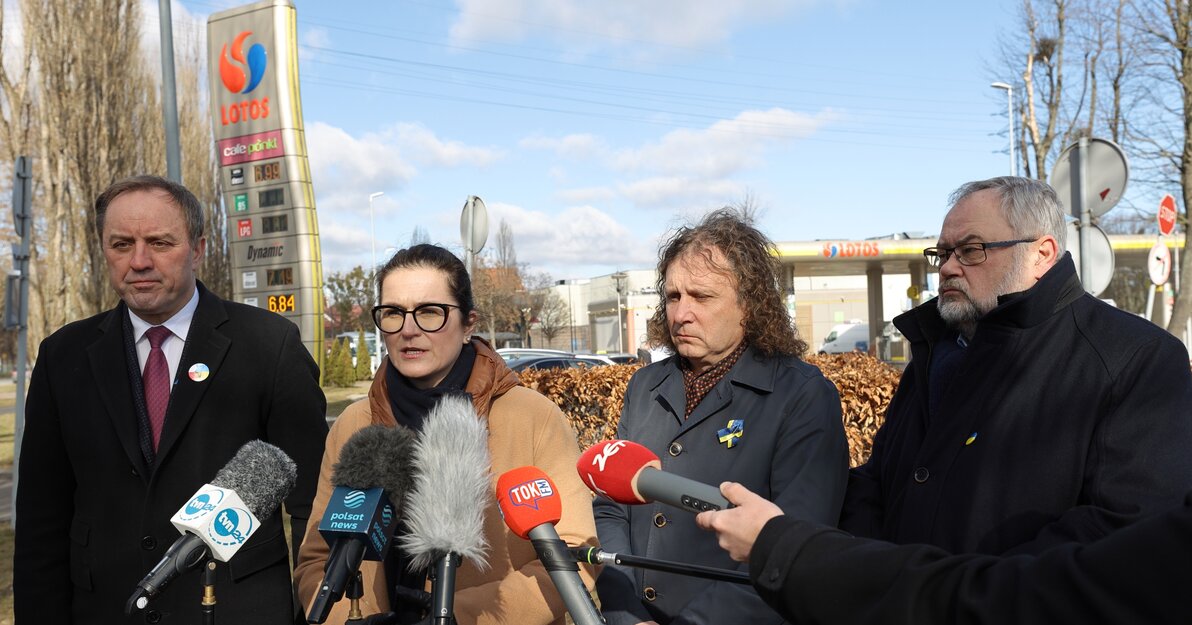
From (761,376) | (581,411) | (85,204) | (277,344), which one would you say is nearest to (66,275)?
(85,204)

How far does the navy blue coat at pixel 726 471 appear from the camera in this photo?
2518mm

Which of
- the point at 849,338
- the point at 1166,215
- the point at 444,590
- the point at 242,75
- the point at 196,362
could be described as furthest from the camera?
the point at 849,338

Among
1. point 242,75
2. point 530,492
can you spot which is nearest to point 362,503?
point 530,492

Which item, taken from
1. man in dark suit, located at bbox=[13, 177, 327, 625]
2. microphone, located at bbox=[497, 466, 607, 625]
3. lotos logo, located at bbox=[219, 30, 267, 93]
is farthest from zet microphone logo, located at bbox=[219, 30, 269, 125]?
microphone, located at bbox=[497, 466, 607, 625]

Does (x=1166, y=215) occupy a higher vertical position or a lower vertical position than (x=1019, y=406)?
higher

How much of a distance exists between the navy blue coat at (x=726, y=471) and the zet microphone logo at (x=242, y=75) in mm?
10917

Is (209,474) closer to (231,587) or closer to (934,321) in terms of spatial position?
(231,587)

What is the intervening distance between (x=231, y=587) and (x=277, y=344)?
814 millimetres

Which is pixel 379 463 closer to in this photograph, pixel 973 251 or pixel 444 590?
pixel 444 590

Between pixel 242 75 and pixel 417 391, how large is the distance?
11.1m

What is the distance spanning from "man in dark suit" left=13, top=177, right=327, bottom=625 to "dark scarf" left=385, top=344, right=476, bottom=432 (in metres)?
0.59

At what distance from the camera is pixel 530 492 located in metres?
1.87

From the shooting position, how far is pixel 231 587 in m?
2.90

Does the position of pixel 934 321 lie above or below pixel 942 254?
A: below
